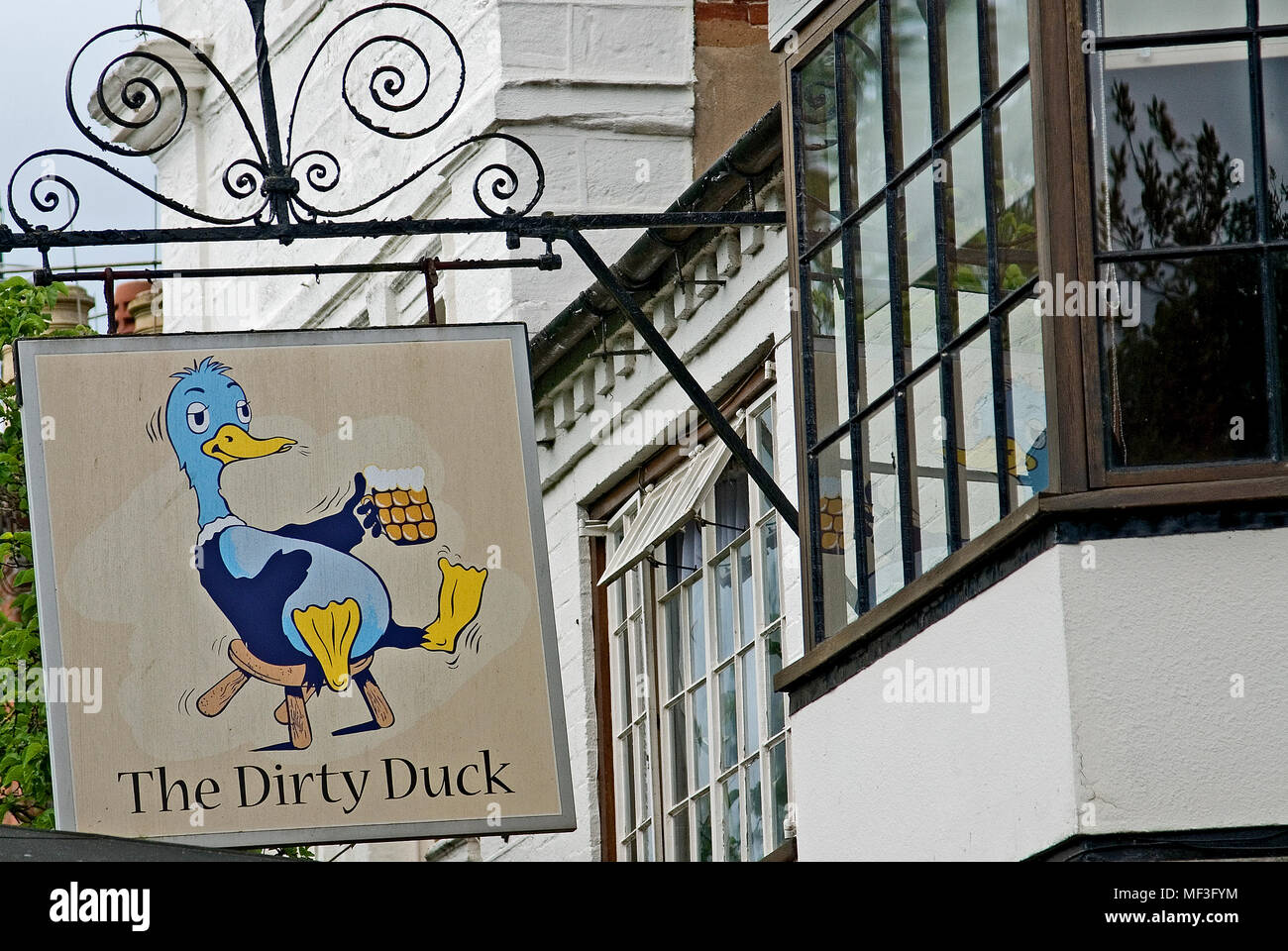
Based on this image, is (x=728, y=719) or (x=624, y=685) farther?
(x=624, y=685)

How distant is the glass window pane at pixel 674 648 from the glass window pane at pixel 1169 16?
538 cm

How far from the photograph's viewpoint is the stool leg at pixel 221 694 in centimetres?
905

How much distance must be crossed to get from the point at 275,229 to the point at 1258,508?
386cm

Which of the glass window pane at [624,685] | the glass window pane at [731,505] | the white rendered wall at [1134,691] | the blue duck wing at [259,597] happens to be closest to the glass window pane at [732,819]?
the glass window pane at [731,505]

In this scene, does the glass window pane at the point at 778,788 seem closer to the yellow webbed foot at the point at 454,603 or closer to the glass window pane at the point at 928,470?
the yellow webbed foot at the point at 454,603

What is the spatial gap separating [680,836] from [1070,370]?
535 centimetres

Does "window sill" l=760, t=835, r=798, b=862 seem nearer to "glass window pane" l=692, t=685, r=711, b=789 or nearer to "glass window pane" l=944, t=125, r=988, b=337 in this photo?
"glass window pane" l=692, t=685, r=711, b=789

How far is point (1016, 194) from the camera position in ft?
24.4

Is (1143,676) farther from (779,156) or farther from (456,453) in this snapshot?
(779,156)

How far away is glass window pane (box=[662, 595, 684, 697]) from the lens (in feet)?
39.8

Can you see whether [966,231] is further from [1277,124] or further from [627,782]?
[627,782]

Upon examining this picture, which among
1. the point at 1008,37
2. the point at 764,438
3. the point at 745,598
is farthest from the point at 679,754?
the point at 1008,37

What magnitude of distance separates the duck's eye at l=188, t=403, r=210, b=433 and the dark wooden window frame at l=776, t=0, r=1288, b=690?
297 cm
